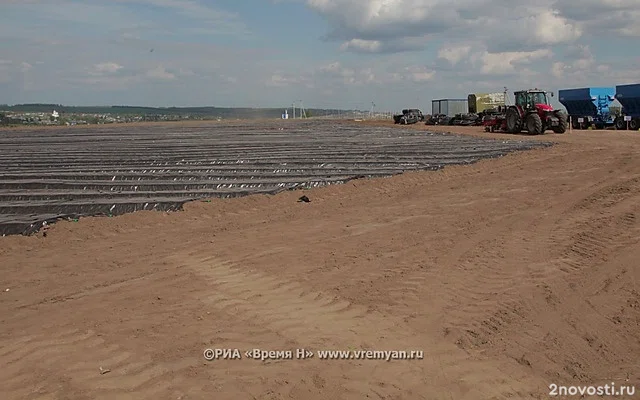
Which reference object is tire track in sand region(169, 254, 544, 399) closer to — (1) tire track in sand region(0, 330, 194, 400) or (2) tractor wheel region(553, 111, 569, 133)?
(1) tire track in sand region(0, 330, 194, 400)

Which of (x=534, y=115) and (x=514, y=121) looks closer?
(x=534, y=115)

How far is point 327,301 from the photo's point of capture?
19.7 ft

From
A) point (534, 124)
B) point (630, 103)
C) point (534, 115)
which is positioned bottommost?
point (534, 124)

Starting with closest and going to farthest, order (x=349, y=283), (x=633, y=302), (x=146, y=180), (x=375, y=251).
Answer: (x=633, y=302) → (x=349, y=283) → (x=375, y=251) → (x=146, y=180)

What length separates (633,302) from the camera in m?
5.89

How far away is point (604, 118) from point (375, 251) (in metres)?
35.9

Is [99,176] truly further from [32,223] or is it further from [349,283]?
[349,283]

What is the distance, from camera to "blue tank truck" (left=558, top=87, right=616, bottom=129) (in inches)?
1533

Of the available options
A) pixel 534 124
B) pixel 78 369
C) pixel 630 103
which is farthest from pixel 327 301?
pixel 630 103

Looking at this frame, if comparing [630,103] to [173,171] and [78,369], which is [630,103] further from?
[78,369]

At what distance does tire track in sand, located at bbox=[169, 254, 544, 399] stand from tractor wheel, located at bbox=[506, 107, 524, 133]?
84.7ft

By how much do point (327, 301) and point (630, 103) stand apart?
34929mm

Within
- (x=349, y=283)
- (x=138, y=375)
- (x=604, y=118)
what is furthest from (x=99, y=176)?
(x=604, y=118)

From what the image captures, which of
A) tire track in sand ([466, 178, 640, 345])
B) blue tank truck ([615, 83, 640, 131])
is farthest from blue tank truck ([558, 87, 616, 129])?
tire track in sand ([466, 178, 640, 345])
